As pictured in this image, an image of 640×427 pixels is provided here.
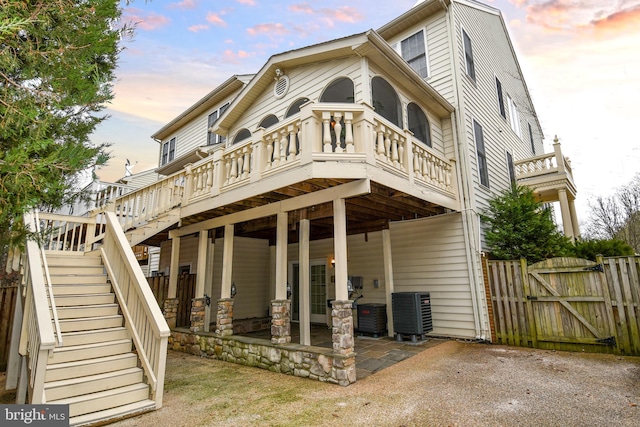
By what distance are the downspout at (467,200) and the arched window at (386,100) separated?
1793 millimetres

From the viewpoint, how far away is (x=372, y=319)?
7.38 metres

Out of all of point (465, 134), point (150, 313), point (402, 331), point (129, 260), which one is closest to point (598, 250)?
point (465, 134)

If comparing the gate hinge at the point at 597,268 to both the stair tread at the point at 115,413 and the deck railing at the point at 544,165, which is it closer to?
the deck railing at the point at 544,165

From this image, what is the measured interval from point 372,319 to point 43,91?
689 cm

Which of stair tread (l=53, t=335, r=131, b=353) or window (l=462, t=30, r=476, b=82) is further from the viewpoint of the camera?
window (l=462, t=30, r=476, b=82)

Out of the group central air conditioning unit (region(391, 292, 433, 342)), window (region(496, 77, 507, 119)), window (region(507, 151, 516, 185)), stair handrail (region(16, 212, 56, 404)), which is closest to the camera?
stair handrail (region(16, 212, 56, 404))

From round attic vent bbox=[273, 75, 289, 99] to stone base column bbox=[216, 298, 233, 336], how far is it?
531cm

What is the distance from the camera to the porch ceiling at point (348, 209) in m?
5.64

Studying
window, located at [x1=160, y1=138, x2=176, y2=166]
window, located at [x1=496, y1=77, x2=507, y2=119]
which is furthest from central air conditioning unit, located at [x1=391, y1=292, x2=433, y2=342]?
window, located at [x1=160, y1=138, x2=176, y2=166]

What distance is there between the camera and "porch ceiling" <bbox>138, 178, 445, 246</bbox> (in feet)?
18.5

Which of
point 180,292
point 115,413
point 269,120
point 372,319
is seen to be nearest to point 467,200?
point 372,319

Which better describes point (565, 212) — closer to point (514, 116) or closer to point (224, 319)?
point (514, 116)

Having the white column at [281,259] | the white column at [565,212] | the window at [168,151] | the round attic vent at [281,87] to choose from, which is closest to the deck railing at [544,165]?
the white column at [565,212]

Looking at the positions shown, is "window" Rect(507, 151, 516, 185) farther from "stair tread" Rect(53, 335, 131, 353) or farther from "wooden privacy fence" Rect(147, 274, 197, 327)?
"stair tread" Rect(53, 335, 131, 353)
